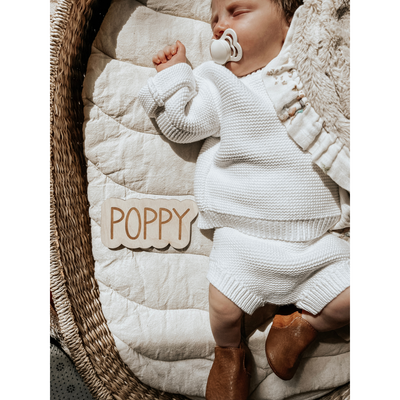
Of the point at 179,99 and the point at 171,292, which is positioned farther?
the point at 171,292

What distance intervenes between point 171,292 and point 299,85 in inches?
23.3

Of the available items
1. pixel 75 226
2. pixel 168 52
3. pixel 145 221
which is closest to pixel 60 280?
pixel 75 226

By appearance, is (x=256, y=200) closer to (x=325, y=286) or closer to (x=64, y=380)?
(x=325, y=286)

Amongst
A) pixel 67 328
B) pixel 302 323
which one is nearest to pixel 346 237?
pixel 302 323

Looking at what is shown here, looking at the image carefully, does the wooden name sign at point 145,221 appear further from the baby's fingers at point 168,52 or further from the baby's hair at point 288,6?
the baby's hair at point 288,6

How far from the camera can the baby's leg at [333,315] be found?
2.64 ft

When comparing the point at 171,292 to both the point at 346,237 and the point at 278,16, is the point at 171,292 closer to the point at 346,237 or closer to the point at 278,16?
the point at 346,237

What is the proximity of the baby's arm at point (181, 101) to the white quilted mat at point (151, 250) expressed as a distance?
0.07 metres

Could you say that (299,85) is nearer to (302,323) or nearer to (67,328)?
(302,323)

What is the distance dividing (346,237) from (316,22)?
19.0 inches

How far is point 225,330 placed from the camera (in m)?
0.87

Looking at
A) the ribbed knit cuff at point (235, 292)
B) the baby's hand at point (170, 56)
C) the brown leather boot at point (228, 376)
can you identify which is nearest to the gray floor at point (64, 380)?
the brown leather boot at point (228, 376)

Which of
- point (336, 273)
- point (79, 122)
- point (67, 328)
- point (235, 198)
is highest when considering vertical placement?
point (79, 122)
